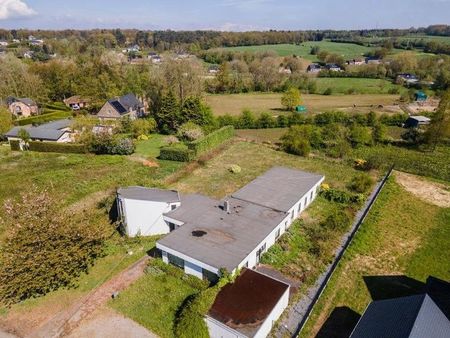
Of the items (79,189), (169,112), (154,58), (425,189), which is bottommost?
(425,189)

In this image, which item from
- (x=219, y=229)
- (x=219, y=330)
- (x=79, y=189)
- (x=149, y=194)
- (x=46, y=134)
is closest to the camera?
(x=219, y=330)

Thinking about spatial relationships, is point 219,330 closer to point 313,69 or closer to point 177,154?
point 177,154

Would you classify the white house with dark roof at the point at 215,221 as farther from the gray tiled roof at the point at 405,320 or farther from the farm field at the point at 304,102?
the farm field at the point at 304,102

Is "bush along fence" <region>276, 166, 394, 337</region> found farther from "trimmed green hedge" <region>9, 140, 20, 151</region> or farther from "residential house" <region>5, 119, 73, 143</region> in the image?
"trimmed green hedge" <region>9, 140, 20, 151</region>

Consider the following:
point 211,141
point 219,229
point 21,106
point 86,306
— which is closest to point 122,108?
point 21,106

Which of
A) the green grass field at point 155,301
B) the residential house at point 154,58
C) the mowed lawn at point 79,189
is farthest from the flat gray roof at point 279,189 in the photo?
the residential house at point 154,58

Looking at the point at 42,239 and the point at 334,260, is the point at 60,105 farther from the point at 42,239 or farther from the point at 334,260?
the point at 334,260

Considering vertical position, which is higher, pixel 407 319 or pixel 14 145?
pixel 407 319
